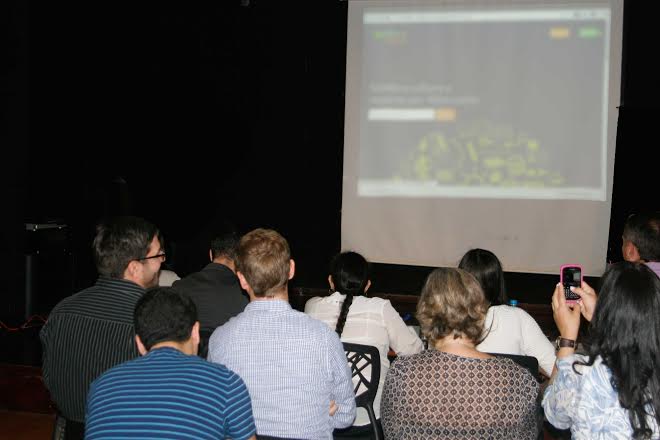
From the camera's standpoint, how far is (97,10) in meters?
6.11

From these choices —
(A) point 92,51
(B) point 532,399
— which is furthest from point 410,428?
(A) point 92,51

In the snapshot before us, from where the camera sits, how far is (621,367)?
150 cm

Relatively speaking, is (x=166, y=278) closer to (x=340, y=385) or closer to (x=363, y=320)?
(x=363, y=320)

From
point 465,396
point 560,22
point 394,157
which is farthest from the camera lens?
point 394,157

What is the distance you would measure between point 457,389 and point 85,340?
3.73 feet

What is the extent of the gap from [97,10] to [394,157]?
123 inches

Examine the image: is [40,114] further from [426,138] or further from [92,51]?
[426,138]

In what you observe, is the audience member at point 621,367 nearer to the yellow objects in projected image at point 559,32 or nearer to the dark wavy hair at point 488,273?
the dark wavy hair at point 488,273

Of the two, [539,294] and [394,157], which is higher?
[394,157]

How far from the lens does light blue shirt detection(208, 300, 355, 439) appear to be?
186 centimetres

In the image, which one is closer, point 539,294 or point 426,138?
point 426,138

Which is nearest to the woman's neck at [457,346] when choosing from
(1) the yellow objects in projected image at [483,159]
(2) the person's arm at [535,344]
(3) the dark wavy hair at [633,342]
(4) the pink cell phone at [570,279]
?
(3) the dark wavy hair at [633,342]

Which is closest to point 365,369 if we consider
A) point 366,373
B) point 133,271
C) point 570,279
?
point 366,373

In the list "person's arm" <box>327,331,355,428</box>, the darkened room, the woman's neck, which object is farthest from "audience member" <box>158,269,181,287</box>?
the darkened room
